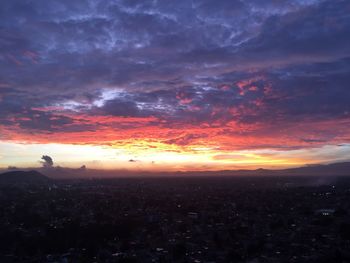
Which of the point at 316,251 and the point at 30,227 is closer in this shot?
the point at 316,251

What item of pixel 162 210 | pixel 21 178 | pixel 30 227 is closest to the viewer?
pixel 30 227

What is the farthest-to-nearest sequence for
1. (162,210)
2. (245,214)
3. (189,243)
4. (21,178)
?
(21,178)
(162,210)
(245,214)
(189,243)

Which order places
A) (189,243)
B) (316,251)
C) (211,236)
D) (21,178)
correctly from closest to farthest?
(316,251) < (189,243) < (211,236) < (21,178)

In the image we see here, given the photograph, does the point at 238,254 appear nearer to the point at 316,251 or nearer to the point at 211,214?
the point at 316,251

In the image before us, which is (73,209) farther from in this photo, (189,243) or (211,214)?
(189,243)

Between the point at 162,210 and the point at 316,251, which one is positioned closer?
the point at 316,251

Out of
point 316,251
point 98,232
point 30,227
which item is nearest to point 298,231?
point 316,251

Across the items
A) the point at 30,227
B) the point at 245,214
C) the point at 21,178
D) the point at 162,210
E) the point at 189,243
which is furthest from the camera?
the point at 21,178

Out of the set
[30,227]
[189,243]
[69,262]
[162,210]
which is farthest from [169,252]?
[162,210]
